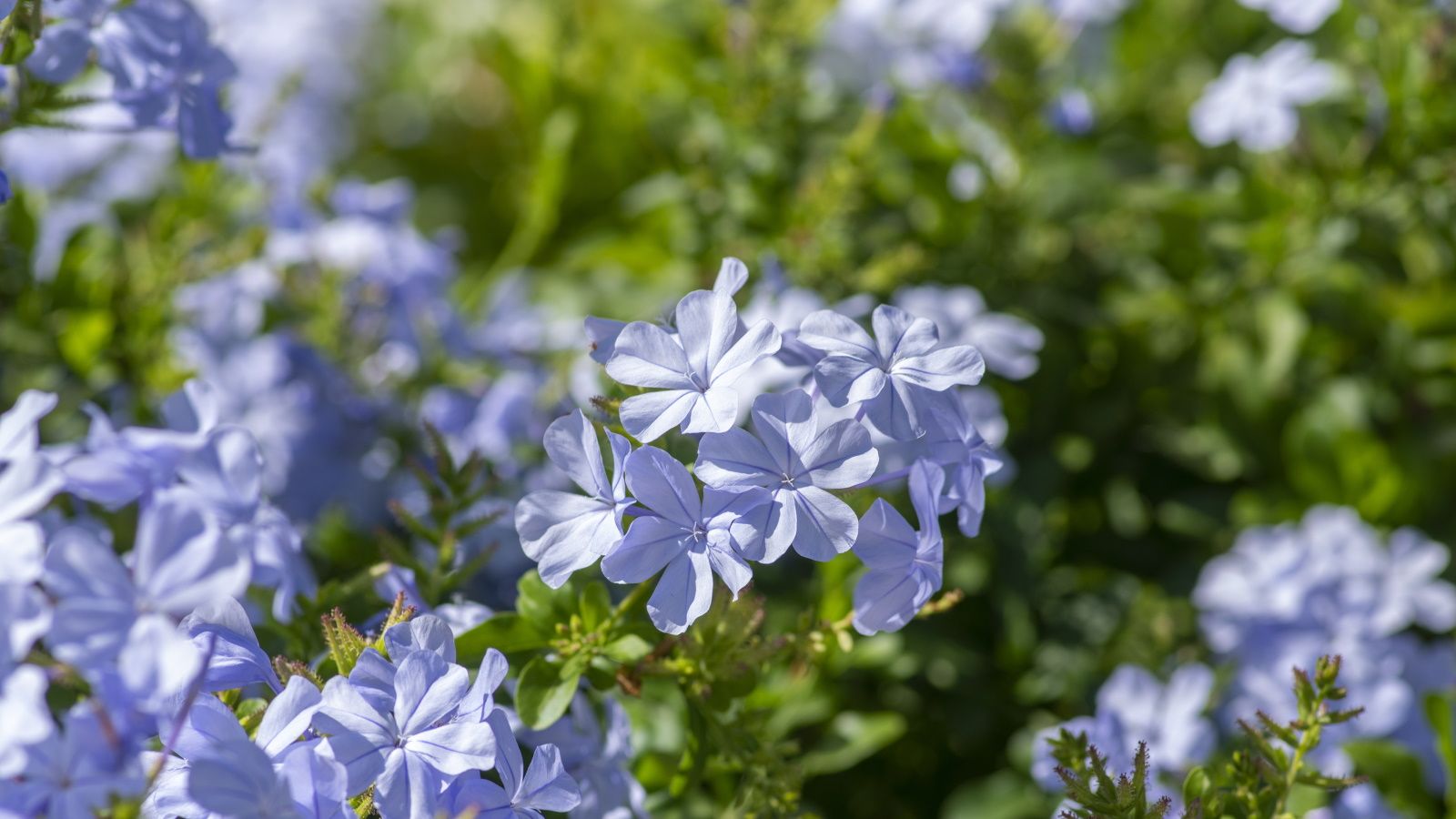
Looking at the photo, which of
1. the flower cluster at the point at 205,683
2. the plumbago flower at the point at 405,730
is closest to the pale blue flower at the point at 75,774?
the flower cluster at the point at 205,683

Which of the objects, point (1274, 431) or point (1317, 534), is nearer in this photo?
point (1317, 534)

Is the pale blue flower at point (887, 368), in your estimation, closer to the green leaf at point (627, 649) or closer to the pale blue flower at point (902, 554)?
the pale blue flower at point (902, 554)

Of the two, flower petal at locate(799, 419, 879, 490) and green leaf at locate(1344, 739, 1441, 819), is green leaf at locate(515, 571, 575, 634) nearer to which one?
flower petal at locate(799, 419, 879, 490)

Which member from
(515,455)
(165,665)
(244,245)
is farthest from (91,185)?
(165,665)

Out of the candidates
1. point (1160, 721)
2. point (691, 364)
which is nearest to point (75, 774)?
point (691, 364)

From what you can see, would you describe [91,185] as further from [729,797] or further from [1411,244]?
[1411,244]

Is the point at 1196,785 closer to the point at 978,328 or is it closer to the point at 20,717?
the point at 978,328
